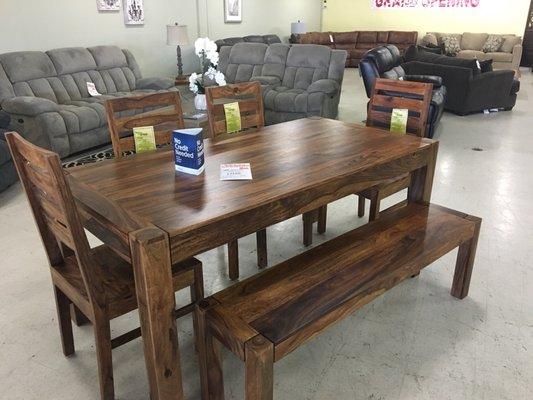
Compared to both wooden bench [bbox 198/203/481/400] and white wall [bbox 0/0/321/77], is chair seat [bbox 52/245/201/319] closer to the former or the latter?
wooden bench [bbox 198/203/481/400]

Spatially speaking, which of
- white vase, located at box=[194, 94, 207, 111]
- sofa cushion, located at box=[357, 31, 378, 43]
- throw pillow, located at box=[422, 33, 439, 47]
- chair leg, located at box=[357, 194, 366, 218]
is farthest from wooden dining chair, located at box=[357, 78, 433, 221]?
sofa cushion, located at box=[357, 31, 378, 43]

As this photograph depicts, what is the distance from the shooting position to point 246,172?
1.70 meters

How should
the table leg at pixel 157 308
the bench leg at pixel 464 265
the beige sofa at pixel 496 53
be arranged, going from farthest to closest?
1. the beige sofa at pixel 496 53
2. the bench leg at pixel 464 265
3. the table leg at pixel 157 308

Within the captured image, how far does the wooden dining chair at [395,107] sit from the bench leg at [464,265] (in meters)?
0.50

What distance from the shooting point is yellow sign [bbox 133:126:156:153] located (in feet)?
6.89

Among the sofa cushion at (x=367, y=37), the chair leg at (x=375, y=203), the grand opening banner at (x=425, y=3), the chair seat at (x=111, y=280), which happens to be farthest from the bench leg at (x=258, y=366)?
the grand opening banner at (x=425, y=3)

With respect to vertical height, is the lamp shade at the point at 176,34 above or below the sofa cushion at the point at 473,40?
above

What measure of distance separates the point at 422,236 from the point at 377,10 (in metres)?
10.4

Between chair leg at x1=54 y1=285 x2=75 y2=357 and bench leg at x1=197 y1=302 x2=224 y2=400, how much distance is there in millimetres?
627

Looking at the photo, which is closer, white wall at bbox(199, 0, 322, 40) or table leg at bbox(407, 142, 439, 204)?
table leg at bbox(407, 142, 439, 204)

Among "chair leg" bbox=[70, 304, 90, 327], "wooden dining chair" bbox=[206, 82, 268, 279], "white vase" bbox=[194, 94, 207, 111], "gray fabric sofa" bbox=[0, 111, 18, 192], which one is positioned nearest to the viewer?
"chair leg" bbox=[70, 304, 90, 327]

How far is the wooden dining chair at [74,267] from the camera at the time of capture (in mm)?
1280

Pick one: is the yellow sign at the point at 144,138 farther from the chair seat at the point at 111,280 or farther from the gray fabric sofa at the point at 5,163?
the gray fabric sofa at the point at 5,163

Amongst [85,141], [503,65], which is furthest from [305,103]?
[503,65]
